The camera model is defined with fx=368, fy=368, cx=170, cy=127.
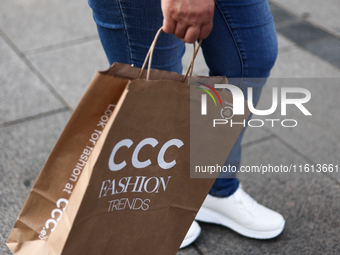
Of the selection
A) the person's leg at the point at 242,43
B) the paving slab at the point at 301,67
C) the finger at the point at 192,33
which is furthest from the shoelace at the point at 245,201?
the paving slab at the point at 301,67

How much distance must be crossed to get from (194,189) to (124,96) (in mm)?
434

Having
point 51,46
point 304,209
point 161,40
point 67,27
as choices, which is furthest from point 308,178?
point 67,27

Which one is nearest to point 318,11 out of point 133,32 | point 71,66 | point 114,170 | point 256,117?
point 256,117

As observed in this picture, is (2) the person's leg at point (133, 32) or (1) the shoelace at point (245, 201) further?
(1) the shoelace at point (245, 201)

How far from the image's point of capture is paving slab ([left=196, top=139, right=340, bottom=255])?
5.72 feet

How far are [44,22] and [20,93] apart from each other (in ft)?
4.08

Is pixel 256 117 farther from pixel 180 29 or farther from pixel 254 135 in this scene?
pixel 180 29

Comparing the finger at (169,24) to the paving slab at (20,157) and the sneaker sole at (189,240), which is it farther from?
the paving slab at (20,157)

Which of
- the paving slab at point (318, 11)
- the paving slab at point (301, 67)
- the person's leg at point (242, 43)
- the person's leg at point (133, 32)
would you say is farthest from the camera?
the paving slab at point (318, 11)

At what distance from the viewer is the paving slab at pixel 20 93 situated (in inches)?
100

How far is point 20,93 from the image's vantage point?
2711 mm

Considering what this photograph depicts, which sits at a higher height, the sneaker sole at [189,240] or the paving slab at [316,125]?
the sneaker sole at [189,240]

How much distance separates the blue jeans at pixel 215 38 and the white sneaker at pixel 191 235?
2.26ft

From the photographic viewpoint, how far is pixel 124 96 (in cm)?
96
